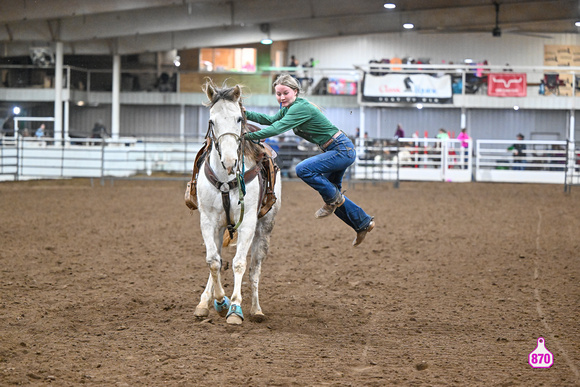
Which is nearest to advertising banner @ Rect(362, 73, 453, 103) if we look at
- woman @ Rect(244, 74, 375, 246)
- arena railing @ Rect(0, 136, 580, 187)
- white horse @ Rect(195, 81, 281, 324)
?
arena railing @ Rect(0, 136, 580, 187)

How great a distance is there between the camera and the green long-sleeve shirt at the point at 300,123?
5.52 m

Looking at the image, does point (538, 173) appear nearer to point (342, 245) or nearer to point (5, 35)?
point (342, 245)

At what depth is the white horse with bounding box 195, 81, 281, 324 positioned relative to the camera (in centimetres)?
519

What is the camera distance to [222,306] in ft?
18.6

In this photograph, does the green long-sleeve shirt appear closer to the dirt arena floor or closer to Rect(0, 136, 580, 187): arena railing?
the dirt arena floor

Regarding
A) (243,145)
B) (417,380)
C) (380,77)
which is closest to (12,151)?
(380,77)

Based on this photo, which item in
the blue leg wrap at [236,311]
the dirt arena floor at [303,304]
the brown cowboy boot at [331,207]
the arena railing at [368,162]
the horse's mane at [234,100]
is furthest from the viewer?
the arena railing at [368,162]

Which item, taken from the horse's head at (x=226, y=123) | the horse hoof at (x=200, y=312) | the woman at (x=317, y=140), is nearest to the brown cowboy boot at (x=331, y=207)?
the woman at (x=317, y=140)

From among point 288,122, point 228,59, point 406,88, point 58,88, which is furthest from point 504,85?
point 288,122

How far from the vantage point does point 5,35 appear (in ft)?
89.5

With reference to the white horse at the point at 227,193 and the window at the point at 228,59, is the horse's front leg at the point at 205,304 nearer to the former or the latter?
the white horse at the point at 227,193

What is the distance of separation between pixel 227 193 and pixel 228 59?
30979 mm

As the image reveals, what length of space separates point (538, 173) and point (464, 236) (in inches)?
604

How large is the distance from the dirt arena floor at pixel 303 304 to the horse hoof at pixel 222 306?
87 millimetres
